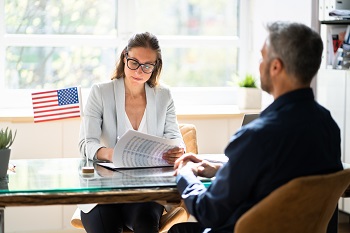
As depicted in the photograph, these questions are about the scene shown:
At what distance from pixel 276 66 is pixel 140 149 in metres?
0.95

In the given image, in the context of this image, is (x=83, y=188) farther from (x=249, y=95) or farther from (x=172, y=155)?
(x=249, y=95)

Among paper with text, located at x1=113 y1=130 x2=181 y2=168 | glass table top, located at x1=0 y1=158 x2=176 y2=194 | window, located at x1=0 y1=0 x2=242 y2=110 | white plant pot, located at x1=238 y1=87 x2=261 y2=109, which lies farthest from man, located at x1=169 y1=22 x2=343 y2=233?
window, located at x1=0 y1=0 x2=242 y2=110

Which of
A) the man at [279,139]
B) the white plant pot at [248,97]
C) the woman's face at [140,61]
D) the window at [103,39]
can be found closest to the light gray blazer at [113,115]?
the woman's face at [140,61]

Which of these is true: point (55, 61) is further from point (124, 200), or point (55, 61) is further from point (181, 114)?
point (124, 200)

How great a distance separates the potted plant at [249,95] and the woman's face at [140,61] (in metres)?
1.70

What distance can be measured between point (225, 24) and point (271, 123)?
3.43 meters

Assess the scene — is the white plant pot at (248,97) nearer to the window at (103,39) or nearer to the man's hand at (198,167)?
the window at (103,39)

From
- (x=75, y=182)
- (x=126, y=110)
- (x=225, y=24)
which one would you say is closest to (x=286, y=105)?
(x=75, y=182)

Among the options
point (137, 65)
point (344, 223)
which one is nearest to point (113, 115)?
point (137, 65)

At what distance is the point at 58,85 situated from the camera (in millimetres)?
5297

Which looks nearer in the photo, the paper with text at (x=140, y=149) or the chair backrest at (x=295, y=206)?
the chair backrest at (x=295, y=206)

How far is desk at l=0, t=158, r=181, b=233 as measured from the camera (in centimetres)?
259

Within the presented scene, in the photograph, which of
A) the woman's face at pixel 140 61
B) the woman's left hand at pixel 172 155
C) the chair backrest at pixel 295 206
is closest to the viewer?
the chair backrest at pixel 295 206

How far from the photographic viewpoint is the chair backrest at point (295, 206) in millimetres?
2213
